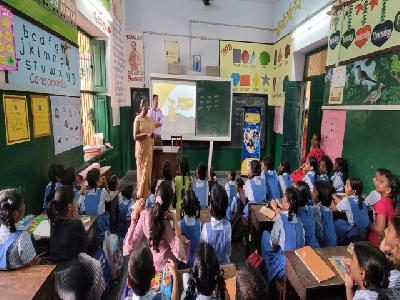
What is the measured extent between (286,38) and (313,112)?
6.23 feet

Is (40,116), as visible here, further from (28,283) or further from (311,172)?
(311,172)

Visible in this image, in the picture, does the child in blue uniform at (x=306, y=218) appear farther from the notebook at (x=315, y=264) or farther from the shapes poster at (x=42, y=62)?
the shapes poster at (x=42, y=62)

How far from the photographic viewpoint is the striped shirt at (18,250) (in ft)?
4.24

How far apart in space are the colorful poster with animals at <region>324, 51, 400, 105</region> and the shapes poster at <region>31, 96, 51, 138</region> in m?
3.42

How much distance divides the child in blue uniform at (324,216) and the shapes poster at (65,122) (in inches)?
100

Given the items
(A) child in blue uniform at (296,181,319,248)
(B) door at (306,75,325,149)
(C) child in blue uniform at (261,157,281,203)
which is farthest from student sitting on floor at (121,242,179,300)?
(B) door at (306,75,325,149)

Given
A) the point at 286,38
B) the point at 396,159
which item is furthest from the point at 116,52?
the point at 396,159

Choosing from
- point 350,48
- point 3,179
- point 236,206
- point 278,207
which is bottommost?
point 236,206

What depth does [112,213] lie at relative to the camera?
2457mm

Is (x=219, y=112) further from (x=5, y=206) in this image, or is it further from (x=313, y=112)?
(x=5, y=206)

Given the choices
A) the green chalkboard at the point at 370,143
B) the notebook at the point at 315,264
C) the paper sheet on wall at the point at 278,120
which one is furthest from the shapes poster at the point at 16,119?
the paper sheet on wall at the point at 278,120

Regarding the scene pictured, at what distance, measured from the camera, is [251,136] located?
5926mm

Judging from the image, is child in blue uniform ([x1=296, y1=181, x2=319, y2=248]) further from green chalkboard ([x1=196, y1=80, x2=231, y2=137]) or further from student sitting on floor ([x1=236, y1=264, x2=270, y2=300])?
green chalkboard ([x1=196, y1=80, x2=231, y2=137])

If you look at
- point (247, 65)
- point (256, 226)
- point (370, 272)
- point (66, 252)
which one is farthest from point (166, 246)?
point (247, 65)
